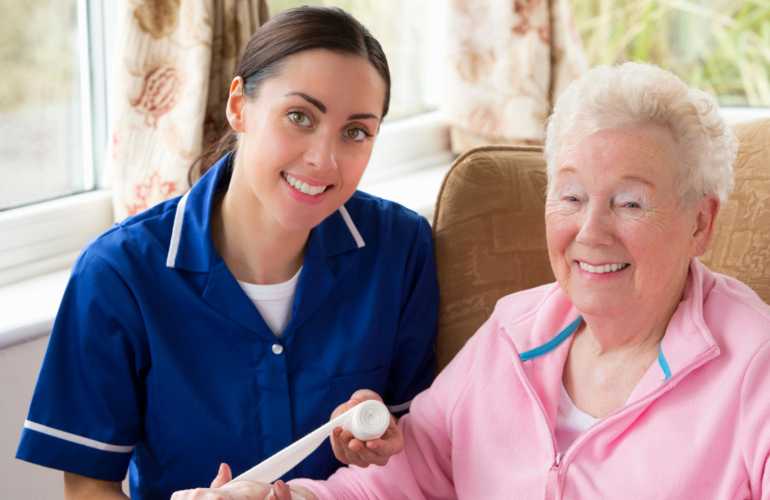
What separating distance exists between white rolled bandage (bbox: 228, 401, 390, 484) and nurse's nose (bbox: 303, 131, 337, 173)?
422mm

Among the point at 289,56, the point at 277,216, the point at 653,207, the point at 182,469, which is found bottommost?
the point at 182,469

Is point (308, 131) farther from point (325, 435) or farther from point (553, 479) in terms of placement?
point (553, 479)

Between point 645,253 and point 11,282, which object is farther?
point 11,282

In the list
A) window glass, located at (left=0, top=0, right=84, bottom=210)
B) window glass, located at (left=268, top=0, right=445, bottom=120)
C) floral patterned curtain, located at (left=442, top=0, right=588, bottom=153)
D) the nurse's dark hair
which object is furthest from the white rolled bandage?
window glass, located at (left=268, top=0, right=445, bottom=120)

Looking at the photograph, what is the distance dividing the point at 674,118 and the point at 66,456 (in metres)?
1.15

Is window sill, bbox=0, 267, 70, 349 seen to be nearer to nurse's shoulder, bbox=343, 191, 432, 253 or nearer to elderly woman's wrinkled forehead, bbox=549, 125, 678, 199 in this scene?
nurse's shoulder, bbox=343, 191, 432, 253

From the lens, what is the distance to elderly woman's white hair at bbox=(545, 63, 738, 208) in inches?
43.0

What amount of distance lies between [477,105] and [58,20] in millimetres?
1463

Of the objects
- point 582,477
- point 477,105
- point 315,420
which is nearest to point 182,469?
point 315,420

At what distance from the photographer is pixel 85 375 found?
1.25 m

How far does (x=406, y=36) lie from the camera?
9.50ft

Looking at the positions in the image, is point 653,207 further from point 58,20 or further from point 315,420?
point 58,20

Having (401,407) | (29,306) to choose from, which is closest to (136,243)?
(29,306)

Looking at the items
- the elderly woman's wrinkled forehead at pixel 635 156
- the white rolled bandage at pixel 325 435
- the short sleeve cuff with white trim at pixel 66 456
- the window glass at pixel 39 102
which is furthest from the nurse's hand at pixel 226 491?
the window glass at pixel 39 102
